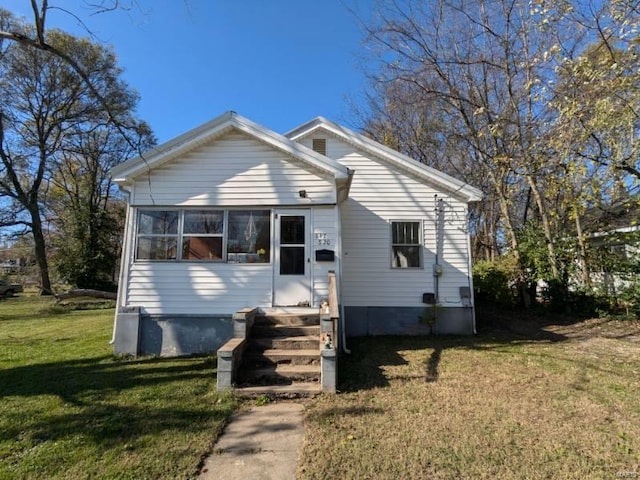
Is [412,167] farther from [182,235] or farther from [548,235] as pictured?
[182,235]

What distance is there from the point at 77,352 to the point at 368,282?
21.8 ft

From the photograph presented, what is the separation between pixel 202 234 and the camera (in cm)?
754

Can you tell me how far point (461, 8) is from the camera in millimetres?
11875

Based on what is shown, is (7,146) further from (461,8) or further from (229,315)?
(461,8)

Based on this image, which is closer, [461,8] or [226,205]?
[226,205]

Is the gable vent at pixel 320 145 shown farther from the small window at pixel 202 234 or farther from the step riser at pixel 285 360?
the step riser at pixel 285 360

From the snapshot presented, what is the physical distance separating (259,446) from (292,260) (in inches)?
162

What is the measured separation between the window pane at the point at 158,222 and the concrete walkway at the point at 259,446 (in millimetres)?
4365

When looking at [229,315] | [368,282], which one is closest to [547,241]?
[368,282]

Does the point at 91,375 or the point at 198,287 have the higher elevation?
the point at 198,287

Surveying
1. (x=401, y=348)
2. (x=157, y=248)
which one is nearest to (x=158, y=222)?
(x=157, y=248)

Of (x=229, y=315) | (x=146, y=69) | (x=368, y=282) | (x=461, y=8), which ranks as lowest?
(x=229, y=315)

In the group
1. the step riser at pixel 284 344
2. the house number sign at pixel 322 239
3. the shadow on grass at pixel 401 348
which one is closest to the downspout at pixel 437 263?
the shadow on grass at pixel 401 348

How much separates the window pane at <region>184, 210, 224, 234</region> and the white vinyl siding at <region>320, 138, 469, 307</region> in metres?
3.34
